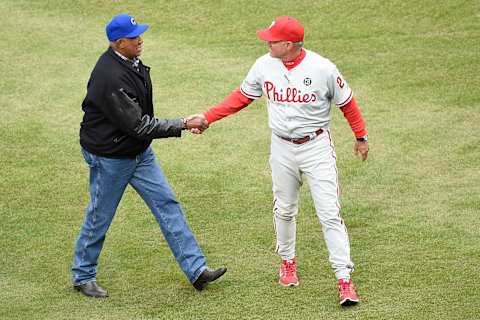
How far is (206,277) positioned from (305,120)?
1.49 metres

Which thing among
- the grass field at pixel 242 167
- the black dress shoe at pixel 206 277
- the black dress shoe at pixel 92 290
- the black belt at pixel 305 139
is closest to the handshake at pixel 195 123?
the black belt at pixel 305 139

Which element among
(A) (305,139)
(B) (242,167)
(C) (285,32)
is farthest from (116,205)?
(B) (242,167)

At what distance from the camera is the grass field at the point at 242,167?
7.45m

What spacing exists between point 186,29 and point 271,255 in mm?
6952

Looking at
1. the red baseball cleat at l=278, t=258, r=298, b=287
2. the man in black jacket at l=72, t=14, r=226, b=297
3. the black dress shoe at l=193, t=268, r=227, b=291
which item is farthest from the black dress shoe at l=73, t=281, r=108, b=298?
the red baseball cleat at l=278, t=258, r=298, b=287

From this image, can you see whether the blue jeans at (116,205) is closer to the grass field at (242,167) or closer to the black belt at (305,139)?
the grass field at (242,167)

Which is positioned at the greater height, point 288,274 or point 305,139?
point 305,139

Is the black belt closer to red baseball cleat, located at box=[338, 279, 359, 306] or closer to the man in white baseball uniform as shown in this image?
the man in white baseball uniform

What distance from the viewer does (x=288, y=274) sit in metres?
7.63

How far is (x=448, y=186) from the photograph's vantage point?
9.49 meters

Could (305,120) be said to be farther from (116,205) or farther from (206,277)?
(116,205)

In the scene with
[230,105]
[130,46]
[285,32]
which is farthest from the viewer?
[230,105]

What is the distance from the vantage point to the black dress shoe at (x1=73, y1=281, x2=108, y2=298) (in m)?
7.50

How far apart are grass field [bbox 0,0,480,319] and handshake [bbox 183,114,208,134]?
1.25 meters
